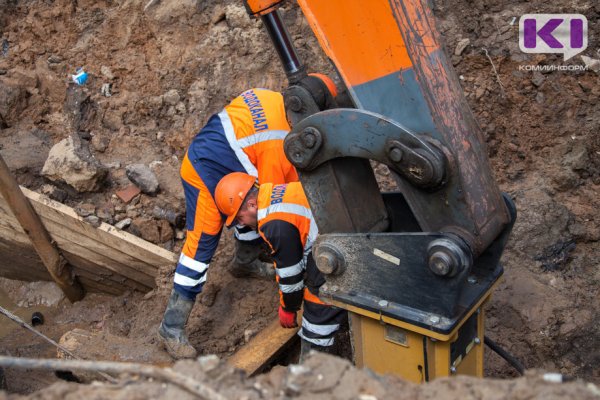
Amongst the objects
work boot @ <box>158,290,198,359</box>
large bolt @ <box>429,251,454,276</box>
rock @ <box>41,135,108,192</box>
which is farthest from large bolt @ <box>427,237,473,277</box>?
rock @ <box>41,135,108,192</box>

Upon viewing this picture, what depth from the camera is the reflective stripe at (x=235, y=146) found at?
14.5 feet

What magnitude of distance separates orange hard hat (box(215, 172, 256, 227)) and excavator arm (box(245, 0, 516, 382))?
2.96 ft

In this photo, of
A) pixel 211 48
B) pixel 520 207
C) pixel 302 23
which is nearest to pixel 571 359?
pixel 520 207

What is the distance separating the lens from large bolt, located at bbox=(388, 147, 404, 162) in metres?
2.56

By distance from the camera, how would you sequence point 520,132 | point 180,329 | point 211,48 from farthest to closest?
1. point 211,48
2. point 520,132
3. point 180,329

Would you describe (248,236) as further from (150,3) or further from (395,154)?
(150,3)

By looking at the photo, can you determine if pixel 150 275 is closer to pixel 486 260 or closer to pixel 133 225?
pixel 133 225

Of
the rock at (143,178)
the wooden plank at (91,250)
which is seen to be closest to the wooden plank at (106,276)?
the wooden plank at (91,250)

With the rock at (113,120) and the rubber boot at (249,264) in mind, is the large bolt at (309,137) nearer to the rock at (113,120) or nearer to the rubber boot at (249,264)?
the rubber boot at (249,264)

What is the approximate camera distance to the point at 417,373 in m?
3.00

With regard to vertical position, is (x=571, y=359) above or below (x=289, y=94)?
below

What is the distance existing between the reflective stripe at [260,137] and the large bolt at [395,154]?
186cm

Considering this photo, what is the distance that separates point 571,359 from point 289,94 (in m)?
2.53

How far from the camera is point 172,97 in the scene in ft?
20.7
